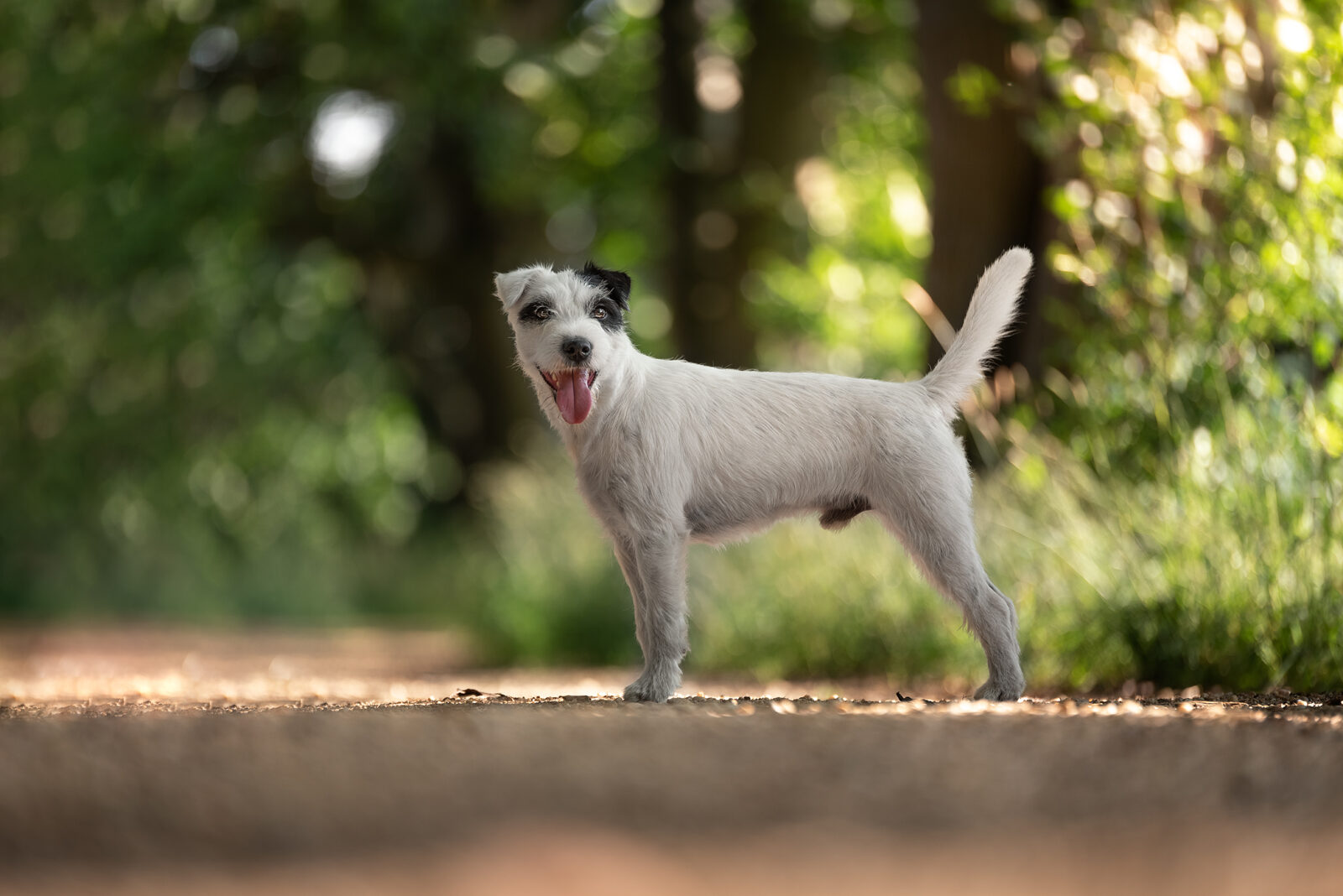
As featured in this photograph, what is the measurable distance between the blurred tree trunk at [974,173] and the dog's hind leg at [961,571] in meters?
5.56

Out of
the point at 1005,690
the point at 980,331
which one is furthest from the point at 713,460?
the point at 1005,690

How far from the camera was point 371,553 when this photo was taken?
67.4ft

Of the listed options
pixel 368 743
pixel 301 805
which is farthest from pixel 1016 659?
pixel 301 805

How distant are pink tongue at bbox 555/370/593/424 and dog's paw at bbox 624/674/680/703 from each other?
35.9 inches

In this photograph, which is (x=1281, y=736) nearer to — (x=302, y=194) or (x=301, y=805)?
(x=301, y=805)

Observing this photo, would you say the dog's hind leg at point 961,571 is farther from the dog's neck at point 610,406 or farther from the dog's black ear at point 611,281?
the dog's black ear at point 611,281

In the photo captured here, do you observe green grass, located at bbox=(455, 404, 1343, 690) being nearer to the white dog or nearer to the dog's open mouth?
the white dog

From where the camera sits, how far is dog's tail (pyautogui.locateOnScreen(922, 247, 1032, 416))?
5.29 m

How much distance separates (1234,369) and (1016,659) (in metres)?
2.95

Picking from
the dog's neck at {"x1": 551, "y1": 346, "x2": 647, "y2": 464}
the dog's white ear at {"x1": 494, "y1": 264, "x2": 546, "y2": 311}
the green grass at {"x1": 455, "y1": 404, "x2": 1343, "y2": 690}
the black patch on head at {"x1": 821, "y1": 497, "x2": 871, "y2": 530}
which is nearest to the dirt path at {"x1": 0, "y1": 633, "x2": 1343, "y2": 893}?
the black patch on head at {"x1": 821, "y1": 497, "x2": 871, "y2": 530}

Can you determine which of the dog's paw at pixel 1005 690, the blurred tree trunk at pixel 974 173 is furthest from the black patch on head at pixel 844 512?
the blurred tree trunk at pixel 974 173

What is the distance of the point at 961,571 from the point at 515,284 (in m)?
1.84

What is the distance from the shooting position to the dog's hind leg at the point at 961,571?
196 inches

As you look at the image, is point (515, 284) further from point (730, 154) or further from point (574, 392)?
point (730, 154)
